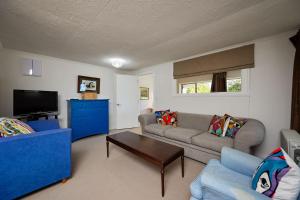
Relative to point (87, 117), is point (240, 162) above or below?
below

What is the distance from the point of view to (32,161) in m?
1.45

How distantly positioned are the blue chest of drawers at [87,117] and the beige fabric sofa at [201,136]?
4.49 feet

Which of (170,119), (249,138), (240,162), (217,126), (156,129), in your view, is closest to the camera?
(240,162)

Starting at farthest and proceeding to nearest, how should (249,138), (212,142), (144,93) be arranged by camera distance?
(144,93)
(212,142)
(249,138)

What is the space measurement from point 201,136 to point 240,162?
3.39 feet

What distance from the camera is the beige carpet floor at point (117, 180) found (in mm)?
1538

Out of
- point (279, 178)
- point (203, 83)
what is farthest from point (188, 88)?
point (279, 178)

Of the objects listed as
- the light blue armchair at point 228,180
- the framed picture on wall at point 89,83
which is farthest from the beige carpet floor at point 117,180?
the framed picture on wall at point 89,83

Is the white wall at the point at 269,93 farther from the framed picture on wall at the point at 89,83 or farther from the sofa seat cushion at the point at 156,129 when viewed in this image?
the framed picture on wall at the point at 89,83

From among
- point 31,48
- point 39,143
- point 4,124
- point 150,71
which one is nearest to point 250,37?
point 150,71

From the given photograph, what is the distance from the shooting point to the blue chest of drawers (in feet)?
11.0

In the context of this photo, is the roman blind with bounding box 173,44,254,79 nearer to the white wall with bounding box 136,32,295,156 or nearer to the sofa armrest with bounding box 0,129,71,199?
the white wall with bounding box 136,32,295,156

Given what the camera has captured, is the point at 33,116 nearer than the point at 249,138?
No

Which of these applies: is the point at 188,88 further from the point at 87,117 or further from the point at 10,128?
the point at 10,128
